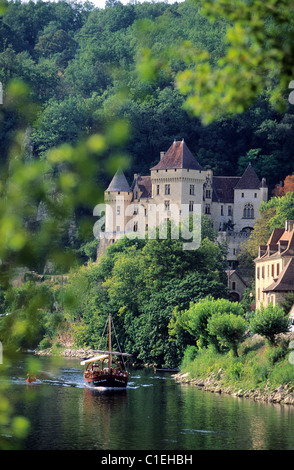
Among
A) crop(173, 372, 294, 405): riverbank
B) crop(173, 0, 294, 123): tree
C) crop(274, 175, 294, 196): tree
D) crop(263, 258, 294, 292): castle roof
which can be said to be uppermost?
crop(274, 175, 294, 196): tree

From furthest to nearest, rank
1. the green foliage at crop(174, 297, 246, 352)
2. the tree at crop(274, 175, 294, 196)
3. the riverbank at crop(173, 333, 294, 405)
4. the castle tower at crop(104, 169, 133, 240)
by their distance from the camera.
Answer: the castle tower at crop(104, 169, 133, 240), the tree at crop(274, 175, 294, 196), the green foliage at crop(174, 297, 246, 352), the riverbank at crop(173, 333, 294, 405)

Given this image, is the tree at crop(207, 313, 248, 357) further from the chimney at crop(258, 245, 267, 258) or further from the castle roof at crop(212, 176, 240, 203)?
the castle roof at crop(212, 176, 240, 203)

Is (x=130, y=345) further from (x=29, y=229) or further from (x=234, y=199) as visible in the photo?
(x=29, y=229)

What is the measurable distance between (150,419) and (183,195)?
63.5 meters

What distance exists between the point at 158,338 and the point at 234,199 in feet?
130

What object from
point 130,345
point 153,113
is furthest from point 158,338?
point 153,113

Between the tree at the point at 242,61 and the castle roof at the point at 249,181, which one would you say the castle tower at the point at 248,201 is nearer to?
the castle roof at the point at 249,181

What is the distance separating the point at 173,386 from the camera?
57.5m

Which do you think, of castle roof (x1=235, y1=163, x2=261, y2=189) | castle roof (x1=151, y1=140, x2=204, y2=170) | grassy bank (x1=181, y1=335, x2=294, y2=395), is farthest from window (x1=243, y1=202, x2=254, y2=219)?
grassy bank (x1=181, y1=335, x2=294, y2=395)

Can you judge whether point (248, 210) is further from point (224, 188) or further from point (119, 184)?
point (119, 184)

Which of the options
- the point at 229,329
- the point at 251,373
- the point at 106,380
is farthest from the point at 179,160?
the point at 251,373

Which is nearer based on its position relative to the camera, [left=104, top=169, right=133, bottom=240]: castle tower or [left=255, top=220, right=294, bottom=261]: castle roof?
[left=255, top=220, right=294, bottom=261]: castle roof

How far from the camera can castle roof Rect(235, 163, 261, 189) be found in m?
110

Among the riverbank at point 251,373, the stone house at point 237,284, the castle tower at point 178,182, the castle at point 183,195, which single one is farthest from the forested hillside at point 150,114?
the riverbank at point 251,373
